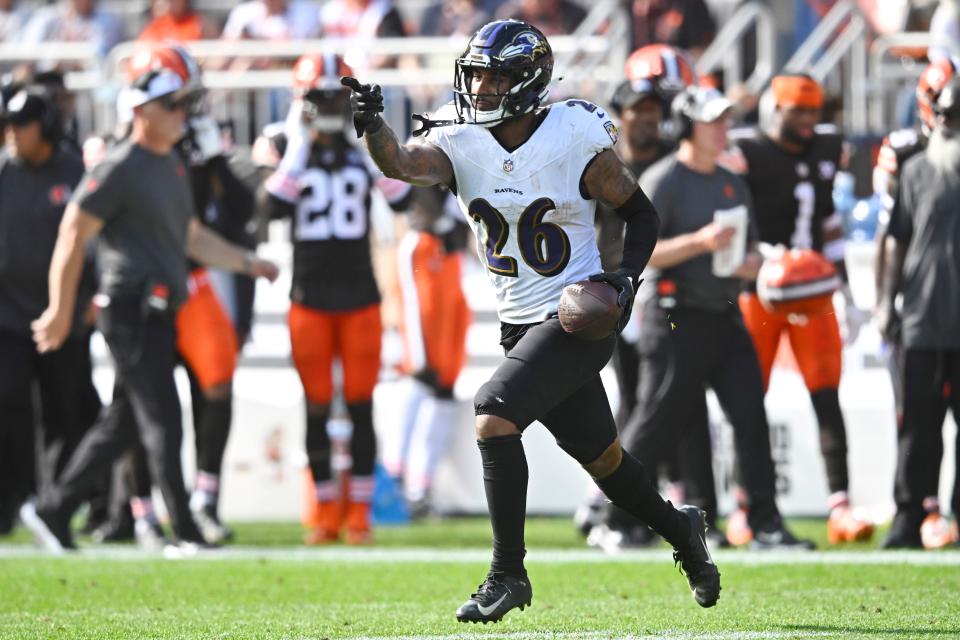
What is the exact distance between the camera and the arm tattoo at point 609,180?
6.09m

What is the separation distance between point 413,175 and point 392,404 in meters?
5.90

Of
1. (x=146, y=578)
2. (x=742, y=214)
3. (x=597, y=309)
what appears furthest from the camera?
(x=742, y=214)

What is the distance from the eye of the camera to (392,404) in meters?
11.8

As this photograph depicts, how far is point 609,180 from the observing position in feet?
20.0

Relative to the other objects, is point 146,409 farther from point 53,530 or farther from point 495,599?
point 495,599

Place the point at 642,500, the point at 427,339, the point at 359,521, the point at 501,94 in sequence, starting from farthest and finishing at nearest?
1. the point at 427,339
2. the point at 359,521
3. the point at 642,500
4. the point at 501,94

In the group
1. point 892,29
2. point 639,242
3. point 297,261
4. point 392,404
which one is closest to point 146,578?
point 297,261

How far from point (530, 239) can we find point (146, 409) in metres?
3.31

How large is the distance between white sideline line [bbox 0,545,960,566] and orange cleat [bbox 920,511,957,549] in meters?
0.26

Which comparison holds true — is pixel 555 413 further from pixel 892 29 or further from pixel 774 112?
pixel 892 29

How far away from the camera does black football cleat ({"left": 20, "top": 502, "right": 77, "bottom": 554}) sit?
902cm

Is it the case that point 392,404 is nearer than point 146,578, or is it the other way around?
point 146,578

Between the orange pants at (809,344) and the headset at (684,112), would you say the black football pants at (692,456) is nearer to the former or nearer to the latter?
the orange pants at (809,344)

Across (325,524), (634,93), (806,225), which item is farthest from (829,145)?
(325,524)
